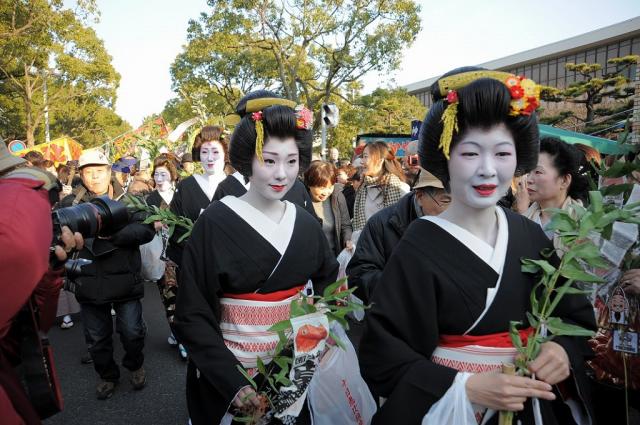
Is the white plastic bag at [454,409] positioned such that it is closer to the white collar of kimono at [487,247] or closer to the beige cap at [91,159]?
the white collar of kimono at [487,247]

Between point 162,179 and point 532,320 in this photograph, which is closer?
point 532,320

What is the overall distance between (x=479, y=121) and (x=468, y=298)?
61 cm

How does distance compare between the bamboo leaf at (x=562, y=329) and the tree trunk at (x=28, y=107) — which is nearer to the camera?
the bamboo leaf at (x=562, y=329)

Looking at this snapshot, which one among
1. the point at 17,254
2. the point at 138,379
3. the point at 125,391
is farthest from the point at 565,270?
the point at 125,391

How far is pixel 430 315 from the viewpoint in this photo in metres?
1.72

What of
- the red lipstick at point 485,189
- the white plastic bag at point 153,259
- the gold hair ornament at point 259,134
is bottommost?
the white plastic bag at point 153,259

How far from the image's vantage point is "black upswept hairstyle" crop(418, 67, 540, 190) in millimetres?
1748

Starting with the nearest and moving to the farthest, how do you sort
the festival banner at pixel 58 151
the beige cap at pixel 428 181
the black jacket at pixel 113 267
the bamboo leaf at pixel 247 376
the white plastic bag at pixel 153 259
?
the bamboo leaf at pixel 247 376, the beige cap at pixel 428 181, the black jacket at pixel 113 267, the white plastic bag at pixel 153 259, the festival banner at pixel 58 151

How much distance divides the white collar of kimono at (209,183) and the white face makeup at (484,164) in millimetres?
3001

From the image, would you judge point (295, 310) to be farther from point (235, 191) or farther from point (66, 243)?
point (235, 191)

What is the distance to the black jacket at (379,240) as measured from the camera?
297 centimetres

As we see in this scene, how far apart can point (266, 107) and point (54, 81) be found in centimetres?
2395

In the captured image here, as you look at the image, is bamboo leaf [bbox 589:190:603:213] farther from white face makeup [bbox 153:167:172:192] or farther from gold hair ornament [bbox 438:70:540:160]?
white face makeup [bbox 153:167:172:192]

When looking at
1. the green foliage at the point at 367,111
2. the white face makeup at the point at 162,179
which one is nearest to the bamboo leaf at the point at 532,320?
the white face makeup at the point at 162,179
